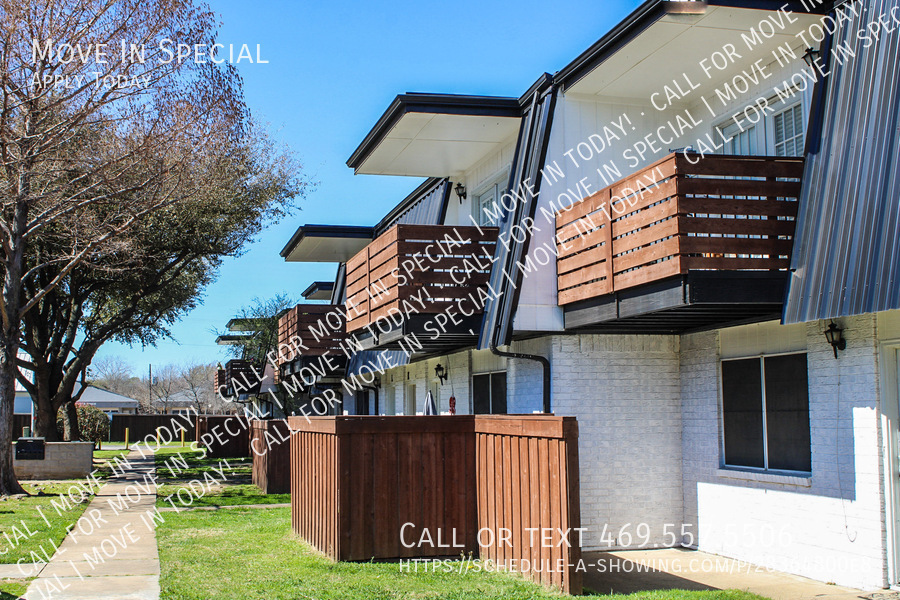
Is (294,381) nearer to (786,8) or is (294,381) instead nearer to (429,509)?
(429,509)

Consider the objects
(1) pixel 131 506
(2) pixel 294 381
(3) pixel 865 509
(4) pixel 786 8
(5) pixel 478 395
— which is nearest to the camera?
(3) pixel 865 509

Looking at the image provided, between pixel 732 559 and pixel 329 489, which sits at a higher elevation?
pixel 329 489

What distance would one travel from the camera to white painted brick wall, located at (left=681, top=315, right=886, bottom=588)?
27.0 feet

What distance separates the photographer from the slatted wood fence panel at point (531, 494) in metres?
7.91

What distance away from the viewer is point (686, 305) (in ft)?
28.5

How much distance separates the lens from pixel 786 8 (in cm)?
923

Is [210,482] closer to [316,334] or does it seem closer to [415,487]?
[316,334]

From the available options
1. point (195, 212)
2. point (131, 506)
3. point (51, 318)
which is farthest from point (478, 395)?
point (51, 318)

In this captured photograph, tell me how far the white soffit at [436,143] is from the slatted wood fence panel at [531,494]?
4980mm

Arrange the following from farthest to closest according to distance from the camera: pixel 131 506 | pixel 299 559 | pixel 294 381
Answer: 1. pixel 294 381
2. pixel 131 506
3. pixel 299 559

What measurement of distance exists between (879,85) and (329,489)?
7128 millimetres

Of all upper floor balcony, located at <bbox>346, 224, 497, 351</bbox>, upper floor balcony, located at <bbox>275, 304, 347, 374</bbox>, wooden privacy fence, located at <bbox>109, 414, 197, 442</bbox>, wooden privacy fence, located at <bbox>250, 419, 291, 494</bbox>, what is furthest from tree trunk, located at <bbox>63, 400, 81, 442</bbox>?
upper floor balcony, located at <bbox>346, 224, 497, 351</bbox>

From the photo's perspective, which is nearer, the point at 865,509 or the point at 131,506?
the point at 865,509

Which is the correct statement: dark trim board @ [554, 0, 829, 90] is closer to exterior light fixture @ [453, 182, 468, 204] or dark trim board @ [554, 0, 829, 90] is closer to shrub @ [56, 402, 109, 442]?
exterior light fixture @ [453, 182, 468, 204]
